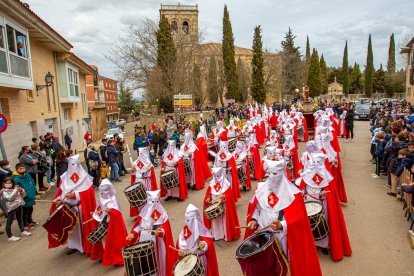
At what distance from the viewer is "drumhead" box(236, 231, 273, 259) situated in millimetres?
3846

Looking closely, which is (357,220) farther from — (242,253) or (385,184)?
(242,253)

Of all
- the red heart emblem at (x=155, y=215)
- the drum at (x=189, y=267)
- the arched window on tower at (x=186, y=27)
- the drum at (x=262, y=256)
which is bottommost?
the drum at (x=189, y=267)

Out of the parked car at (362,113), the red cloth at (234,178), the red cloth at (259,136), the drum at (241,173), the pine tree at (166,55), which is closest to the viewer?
the red cloth at (234,178)

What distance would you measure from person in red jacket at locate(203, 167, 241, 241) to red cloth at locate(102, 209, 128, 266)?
1837 millimetres

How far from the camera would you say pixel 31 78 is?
14.1 m

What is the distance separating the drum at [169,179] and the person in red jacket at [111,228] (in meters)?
3.12

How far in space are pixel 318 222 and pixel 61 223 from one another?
4.81m

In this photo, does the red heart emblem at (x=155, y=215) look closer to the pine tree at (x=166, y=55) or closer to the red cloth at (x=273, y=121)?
→ the red cloth at (x=273, y=121)

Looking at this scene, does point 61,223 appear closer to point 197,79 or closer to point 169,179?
point 169,179

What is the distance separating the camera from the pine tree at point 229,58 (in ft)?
145

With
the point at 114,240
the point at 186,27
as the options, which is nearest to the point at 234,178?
the point at 114,240

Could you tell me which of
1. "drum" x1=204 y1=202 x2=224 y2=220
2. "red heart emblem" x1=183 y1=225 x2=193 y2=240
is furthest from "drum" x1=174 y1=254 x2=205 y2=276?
"drum" x1=204 y1=202 x2=224 y2=220

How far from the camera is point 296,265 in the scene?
4.24 m

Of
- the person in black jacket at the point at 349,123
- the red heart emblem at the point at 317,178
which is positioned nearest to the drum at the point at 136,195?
the red heart emblem at the point at 317,178
